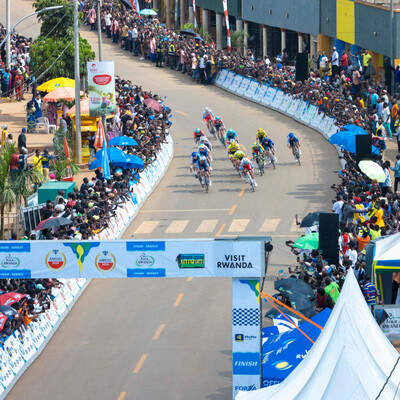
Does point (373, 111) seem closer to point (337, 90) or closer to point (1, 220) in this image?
point (337, 90)

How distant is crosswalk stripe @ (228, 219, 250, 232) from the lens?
102ft

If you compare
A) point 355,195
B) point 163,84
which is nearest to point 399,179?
point 355,195

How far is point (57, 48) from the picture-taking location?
47.9 m

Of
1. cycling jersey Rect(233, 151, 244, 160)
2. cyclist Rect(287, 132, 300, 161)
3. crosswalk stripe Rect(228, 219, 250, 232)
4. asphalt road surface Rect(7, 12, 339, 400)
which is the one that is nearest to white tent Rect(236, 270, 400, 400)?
asphalt road surface Rect(7, 12, 339, 400)

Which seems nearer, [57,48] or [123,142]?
[123,142]

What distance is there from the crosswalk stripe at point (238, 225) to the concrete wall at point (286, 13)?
25.7m

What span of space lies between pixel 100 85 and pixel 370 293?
19.6 meters

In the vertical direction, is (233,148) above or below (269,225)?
above

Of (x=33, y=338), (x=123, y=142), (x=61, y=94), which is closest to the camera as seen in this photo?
(x=33, y=338)

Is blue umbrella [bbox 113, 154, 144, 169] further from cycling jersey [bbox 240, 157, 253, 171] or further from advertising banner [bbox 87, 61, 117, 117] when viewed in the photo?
advertising banner [bbox 87, 61, 117, 117]

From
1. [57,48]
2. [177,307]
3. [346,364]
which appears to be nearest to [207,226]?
[177,307]

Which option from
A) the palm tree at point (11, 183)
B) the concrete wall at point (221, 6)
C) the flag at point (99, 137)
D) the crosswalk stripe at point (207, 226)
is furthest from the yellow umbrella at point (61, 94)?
the concrete wall at point (221, 6)

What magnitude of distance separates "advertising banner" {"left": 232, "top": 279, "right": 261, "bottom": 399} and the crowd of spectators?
4.53 m

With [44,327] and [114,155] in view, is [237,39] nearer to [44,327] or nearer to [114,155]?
[114,155]
